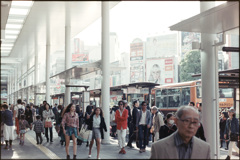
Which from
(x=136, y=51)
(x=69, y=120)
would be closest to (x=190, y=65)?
(x=136, y=51)

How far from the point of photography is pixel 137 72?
106125 mm

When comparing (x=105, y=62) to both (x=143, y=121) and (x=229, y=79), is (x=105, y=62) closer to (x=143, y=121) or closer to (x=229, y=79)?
(x=143, y=121)

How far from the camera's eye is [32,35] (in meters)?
25.4

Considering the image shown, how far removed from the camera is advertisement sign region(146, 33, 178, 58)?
9906 centimetres

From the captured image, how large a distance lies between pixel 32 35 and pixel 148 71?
76.7 meters

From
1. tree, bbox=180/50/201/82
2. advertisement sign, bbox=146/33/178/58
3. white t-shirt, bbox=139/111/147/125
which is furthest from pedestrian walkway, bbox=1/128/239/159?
advertisement sign, bbox=146/33/178/58

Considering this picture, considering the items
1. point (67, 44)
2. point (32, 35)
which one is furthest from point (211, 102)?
point (32, 35)

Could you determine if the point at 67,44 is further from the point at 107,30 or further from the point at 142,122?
the point at 142,122

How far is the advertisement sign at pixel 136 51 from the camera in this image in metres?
106

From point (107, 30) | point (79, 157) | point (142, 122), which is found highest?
point (107, 30)

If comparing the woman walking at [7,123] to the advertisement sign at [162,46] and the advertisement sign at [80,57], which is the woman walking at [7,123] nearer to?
the advertisement sign at [162,46]

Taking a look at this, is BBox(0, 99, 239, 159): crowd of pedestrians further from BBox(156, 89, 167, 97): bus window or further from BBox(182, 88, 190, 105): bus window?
BBox(156, 89, 167, 97): bus window

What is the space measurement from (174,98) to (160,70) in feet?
243

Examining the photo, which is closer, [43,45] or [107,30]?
[107,30]
